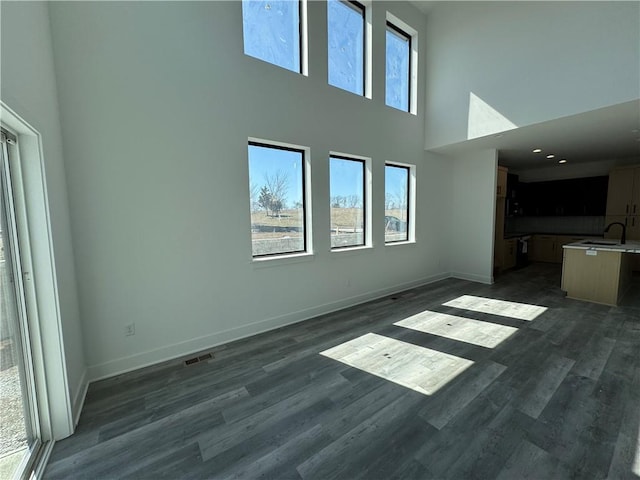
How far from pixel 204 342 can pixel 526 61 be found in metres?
5.58

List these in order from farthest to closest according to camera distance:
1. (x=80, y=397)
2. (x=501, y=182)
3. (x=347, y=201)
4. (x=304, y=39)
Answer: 1. (x=501, y=182)
2. (x=347, y=201)
3. (x=304, y=39)
4. (x=80, y=397)

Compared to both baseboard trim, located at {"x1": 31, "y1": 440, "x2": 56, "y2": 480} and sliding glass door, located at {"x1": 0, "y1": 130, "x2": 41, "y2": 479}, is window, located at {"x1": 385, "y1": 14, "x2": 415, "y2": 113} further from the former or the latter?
baseboard trim, located at {"x1": 31, "y1": 440, "x2": 56, "y2": 480}

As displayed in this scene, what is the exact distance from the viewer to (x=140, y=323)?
8.30 ft

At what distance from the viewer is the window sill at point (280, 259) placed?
3.20 meters

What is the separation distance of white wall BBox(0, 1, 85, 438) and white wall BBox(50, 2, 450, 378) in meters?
0.17

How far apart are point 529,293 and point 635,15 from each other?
12.5 ft

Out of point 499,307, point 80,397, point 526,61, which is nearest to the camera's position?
point 80,397

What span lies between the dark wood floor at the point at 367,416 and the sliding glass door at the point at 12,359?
0.60 feet

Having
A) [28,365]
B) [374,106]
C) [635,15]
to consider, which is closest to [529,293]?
[635,15]

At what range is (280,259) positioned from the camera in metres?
3.35

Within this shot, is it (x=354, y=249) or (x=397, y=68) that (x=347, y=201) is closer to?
(x=354, y=249)

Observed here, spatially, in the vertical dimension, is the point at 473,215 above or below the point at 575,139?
below

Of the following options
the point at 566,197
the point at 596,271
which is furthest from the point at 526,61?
the point at 566,197

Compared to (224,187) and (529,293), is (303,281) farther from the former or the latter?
(529,293)
